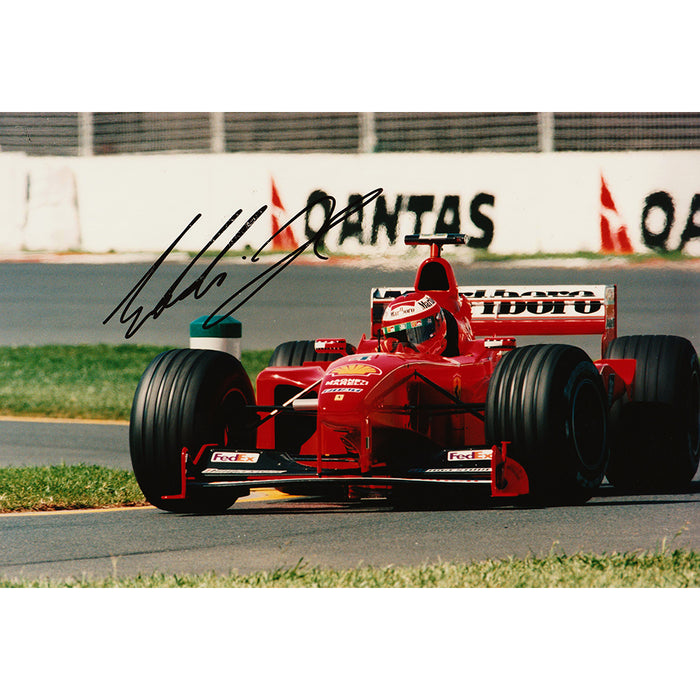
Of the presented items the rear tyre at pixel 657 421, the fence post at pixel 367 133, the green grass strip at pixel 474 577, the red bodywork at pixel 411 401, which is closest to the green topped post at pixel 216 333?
the red bodywork at pixel 411 401

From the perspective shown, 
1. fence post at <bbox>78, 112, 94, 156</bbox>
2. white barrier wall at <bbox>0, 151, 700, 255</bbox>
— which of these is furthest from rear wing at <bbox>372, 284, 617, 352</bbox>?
fence post at <bbox>78, 112, 94, 156</bbox>

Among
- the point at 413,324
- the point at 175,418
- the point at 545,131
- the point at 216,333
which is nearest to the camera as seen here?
the point at 175,418

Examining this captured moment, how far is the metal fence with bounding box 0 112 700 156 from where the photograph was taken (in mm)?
8461

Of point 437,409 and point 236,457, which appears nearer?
point 236,457

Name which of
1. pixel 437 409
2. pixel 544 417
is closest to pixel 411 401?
pixel 437 409

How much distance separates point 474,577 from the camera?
5.93 meters

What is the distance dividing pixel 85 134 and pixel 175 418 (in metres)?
2.59

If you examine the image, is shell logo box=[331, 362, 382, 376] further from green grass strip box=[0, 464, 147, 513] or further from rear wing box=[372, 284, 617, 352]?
green grass strip box=[0, 464, 147, 513]

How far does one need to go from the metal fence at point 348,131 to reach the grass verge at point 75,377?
1.72 metres

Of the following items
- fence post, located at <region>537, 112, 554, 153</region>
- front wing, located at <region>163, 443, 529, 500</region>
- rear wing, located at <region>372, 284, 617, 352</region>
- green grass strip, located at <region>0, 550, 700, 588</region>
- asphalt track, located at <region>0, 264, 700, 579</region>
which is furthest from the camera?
rear wing, located at <region>372, 284, 617, 352</region>

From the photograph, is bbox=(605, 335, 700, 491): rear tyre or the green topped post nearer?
bbox=(605, 335, 700, 491): rear tyre
